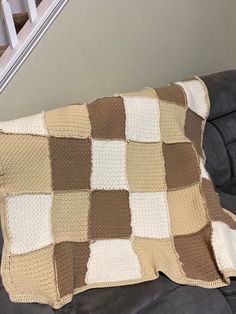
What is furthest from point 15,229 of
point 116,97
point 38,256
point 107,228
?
point 116,97

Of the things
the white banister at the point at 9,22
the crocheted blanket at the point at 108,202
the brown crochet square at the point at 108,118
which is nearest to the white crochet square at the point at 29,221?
the crocheted blanket at the point at 108,202

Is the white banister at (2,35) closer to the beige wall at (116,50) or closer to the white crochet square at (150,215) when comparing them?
the beige wall at (116,50)

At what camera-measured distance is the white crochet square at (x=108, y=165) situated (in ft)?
4.91

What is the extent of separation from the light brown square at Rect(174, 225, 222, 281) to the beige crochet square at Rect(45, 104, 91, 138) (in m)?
0.52

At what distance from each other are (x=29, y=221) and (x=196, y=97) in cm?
93

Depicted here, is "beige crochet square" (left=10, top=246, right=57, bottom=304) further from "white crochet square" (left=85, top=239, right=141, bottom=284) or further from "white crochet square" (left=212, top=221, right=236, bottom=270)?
"white crochet square" (left=212, top=221, right=236, bottom=270)

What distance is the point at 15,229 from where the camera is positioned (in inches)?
51.1

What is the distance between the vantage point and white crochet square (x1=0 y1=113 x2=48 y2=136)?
1.34 metres

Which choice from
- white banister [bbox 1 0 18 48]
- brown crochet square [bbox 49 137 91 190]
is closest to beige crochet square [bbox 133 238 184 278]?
brown crochet square [bbox 49 137 91 190]

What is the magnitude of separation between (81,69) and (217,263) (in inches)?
40.0

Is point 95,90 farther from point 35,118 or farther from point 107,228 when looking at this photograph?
point 107,228

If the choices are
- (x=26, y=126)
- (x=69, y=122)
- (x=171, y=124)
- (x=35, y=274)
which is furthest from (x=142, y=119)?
(x=35, y=274)

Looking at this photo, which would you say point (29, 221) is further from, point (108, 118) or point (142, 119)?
point (142, 119)

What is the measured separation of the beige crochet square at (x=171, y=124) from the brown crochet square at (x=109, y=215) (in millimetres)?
301
